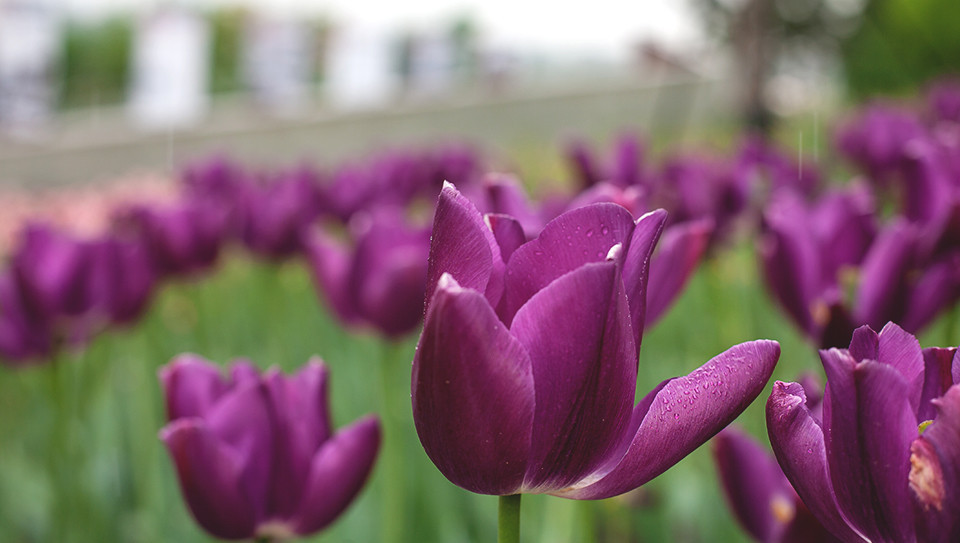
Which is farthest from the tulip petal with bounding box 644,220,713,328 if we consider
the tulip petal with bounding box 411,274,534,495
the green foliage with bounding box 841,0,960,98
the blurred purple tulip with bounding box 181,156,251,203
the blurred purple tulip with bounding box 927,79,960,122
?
the green foliage with bounding box 841,0,960,98

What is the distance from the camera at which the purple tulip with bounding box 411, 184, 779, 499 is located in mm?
441

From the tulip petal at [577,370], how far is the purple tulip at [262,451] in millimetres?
288

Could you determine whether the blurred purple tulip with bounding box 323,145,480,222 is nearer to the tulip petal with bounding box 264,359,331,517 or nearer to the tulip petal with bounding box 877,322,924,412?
the tulip petal with bounding box 264,359,331,517

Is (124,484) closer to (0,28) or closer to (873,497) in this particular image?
(873,497)

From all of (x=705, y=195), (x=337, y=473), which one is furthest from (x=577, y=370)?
(x=705, y=195)

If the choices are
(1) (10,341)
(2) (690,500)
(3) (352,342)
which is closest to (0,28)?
(3) (352,342)

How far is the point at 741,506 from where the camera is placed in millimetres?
746

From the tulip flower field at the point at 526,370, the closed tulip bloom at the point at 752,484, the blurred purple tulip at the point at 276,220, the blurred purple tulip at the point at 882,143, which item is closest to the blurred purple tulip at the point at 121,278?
the tulip flower field at the point at 526,370

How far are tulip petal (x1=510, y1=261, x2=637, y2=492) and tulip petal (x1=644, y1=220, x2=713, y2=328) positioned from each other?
320mm

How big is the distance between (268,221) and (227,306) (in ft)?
4.15

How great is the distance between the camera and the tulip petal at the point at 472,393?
0.43 meters

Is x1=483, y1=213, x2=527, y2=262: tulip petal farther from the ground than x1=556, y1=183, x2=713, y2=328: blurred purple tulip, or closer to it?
farther from the ground

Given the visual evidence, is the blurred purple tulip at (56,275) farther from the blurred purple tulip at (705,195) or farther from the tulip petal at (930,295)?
the tulip petal at (930,295)

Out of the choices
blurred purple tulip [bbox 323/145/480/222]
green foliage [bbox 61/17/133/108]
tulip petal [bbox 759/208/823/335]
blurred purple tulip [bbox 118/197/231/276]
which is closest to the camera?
tulip petal [bbox 759/208/823/335]
